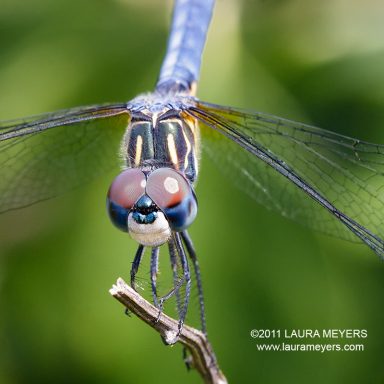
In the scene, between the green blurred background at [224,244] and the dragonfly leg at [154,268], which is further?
the green blurred background at [224,244]

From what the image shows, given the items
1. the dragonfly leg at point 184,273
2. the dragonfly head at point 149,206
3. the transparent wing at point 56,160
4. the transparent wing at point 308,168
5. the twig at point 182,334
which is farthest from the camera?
the transparent wing at point 56,160

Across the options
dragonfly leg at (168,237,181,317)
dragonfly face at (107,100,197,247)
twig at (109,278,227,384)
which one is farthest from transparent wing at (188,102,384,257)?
twig at (109,278,227,384)

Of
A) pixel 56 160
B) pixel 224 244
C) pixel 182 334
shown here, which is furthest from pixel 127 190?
pixel 56 160

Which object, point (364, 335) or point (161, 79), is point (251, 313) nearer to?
point (364, 335)

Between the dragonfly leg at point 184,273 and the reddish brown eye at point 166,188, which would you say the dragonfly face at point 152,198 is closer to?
the reddish brown eye at point 166,188

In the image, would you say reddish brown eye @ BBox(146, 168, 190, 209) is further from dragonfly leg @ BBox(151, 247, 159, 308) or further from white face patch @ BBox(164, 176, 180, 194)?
dragonfly leg @ BBox(151, 247, 159, 308)

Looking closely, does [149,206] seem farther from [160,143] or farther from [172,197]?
[160,143]

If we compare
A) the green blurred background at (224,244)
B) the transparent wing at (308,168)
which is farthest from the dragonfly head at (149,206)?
the green blurred background at (224,244)
